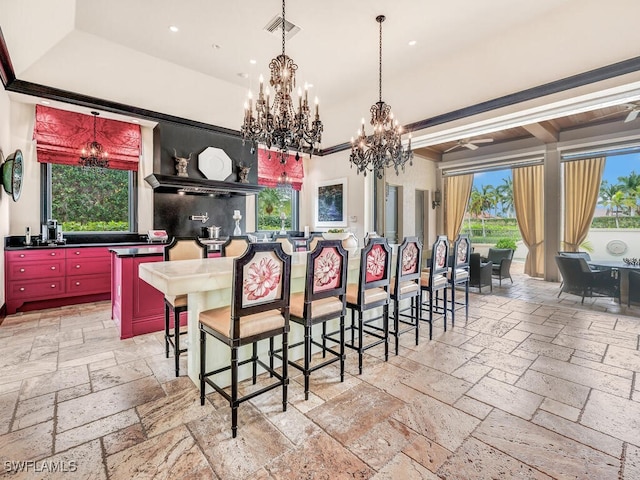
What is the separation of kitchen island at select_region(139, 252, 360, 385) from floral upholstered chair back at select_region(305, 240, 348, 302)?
328 mm

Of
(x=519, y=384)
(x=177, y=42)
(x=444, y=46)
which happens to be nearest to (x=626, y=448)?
(x=519, y=384)

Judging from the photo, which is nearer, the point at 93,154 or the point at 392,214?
the point at 93,154

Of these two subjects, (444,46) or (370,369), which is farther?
(444,46)

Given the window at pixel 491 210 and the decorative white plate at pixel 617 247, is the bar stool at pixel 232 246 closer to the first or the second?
the window at pixel 491 210

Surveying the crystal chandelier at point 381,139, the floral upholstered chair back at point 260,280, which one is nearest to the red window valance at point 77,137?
the crystal chandelier at point 381,139

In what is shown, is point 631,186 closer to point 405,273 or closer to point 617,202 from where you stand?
point 617,202

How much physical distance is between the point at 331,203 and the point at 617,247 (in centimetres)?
619

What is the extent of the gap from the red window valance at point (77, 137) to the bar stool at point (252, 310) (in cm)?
442

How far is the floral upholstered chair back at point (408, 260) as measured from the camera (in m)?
2.85

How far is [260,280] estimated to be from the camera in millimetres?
1847

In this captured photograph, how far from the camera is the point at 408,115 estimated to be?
4766mm

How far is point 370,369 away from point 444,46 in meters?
3.92

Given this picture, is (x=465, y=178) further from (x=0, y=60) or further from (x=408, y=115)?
(x=0, y=60)

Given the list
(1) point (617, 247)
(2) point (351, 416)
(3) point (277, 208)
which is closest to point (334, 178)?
(3) point (277, 208)
